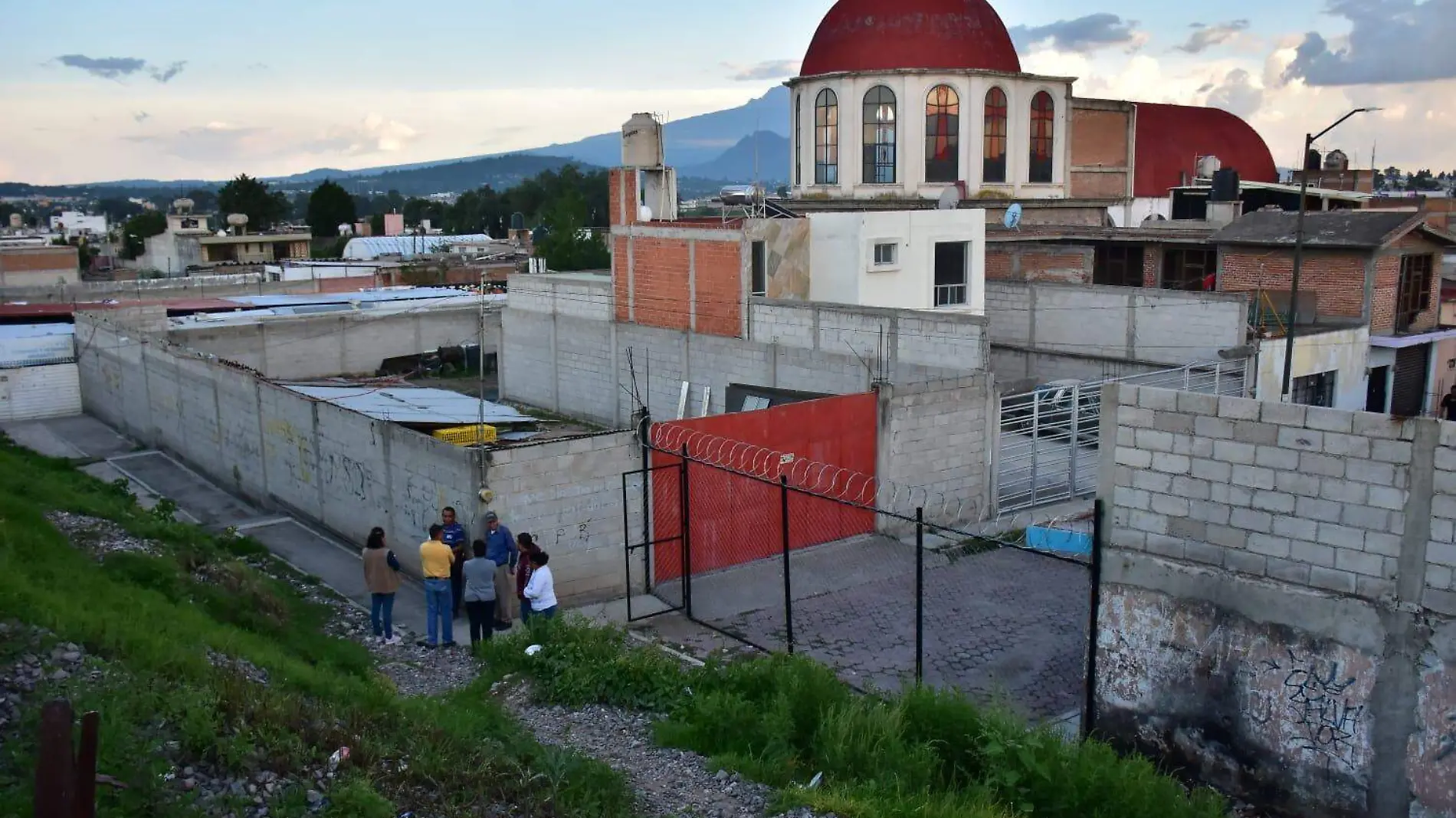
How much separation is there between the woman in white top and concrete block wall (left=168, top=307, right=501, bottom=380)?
21958 mm

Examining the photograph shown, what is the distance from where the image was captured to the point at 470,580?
13.4 m

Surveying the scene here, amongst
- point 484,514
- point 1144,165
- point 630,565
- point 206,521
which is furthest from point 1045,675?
point 1144,165

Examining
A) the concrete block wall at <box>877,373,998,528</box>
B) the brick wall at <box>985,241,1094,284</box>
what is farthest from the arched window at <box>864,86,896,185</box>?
the concrete block wall at <box>877,373,998,528</box>

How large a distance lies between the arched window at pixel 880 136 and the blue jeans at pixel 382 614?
30487mm

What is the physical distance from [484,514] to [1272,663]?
9005 mm

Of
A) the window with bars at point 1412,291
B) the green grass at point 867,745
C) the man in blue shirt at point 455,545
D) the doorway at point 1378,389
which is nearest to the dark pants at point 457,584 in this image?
the man in blue shirt at point 455,545

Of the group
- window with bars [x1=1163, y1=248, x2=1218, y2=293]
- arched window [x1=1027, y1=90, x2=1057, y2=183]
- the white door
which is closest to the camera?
the white door

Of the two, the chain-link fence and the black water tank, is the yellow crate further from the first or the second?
the black water tank

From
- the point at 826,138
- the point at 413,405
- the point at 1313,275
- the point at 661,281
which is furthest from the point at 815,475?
the point at 826,138

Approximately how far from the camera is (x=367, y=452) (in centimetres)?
1764

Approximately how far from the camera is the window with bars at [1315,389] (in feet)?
86.4

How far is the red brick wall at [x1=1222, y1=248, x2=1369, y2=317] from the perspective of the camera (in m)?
28.2

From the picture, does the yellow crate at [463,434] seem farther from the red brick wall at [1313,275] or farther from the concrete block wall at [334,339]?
the red brick wall at [1313,275]

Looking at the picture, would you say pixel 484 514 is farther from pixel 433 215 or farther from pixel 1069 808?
pixel 433 215
